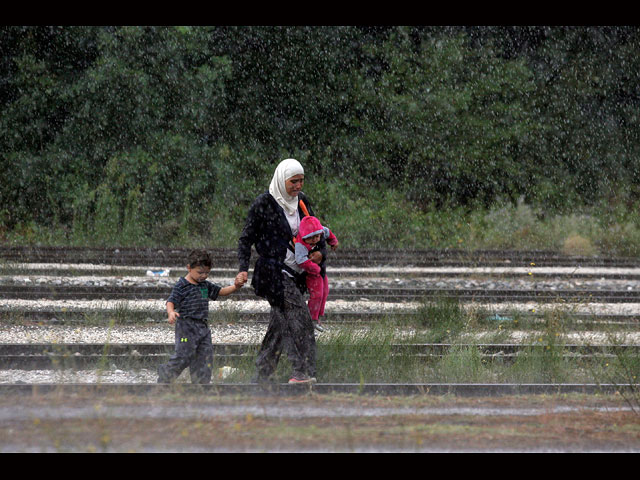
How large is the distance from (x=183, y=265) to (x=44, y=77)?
36.3ft

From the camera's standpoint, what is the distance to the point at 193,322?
6.16 meters

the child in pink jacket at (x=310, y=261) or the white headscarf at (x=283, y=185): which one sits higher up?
the white headscarf at (x=283, y=185)

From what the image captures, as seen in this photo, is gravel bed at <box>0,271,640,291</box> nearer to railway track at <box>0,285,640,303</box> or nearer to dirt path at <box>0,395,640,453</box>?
railway track at <box>0,285,640,303</box>

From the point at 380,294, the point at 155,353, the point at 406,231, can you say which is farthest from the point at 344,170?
the point at 155,353

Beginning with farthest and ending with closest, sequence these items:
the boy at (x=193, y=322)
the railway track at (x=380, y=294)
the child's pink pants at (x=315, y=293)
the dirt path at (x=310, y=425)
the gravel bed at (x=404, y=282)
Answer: the gravel bed at (x=404, y=282) < the railway track at (x=380, y=294) < the child's pink pants at (x=315, y=293) < the boy at (x=193, y=322) < the dirt path at (x=310, y=425)

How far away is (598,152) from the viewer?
26.1 metres

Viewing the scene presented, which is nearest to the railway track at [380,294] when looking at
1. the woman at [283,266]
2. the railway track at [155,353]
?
the railway track at [155,353]

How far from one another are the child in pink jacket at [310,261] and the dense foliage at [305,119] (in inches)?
476

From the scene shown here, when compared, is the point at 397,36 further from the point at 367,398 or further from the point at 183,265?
the point at 367,398

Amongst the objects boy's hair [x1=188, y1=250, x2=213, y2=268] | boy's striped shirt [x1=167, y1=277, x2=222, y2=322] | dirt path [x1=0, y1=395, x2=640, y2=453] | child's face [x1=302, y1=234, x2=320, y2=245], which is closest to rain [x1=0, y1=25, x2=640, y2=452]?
child's face [x1=302, y1=234, x2=320, y2=245]

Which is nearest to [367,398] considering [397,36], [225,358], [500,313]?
[225,358]

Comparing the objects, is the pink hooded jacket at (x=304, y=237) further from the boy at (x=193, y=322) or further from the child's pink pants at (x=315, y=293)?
the boy at (x=193, y=322)

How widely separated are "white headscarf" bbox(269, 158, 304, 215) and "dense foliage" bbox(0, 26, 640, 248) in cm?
1211

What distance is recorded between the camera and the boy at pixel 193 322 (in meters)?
6.07
